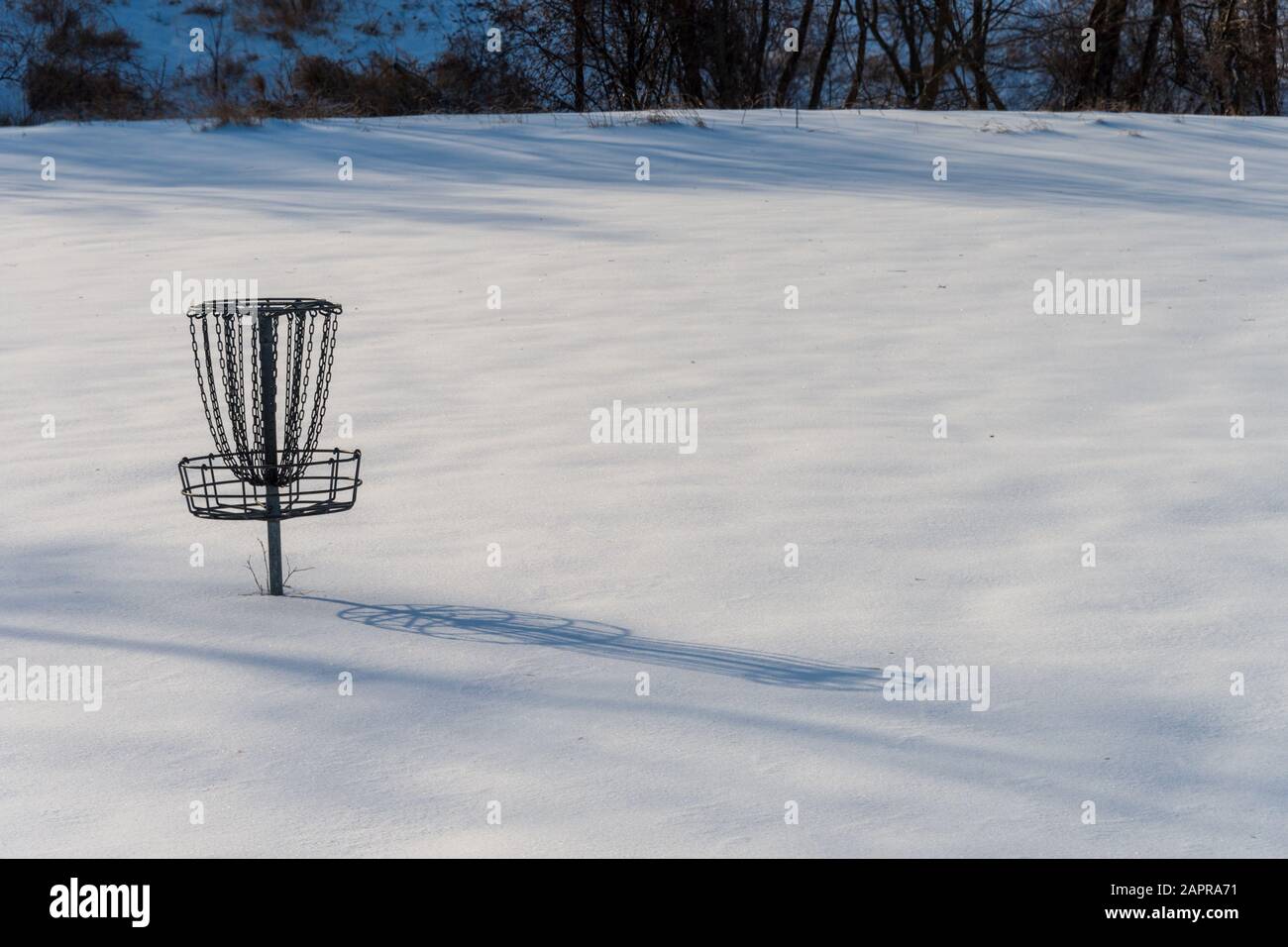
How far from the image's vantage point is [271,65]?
72.0 feet

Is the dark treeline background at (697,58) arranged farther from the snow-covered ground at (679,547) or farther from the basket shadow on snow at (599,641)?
the basket shadow on snow at (599,641)

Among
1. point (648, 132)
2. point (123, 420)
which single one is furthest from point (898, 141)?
point (123, 420)

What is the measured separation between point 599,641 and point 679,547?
2.75 feet

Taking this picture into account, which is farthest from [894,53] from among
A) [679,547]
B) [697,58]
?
[679,547]

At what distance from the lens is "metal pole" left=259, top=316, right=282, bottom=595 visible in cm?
421

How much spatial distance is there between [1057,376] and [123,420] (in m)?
4.43

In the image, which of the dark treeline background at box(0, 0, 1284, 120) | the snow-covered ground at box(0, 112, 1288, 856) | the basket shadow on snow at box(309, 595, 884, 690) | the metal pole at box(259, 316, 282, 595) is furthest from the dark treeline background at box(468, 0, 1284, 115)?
the basket shadow on snow at box(309, 595, 884, 690)

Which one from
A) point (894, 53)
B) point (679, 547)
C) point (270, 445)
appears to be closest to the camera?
point (270, 445)

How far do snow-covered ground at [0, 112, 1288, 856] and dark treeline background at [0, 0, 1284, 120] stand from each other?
29.9 ft

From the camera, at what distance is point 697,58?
66.6 feet

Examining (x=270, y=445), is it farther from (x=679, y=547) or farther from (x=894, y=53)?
(x=894, y=53)

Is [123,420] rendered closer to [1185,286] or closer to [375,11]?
[1185,286]

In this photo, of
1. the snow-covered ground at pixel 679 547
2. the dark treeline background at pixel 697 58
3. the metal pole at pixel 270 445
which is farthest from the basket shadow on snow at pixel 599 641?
the dark treeline background at pixel 697 58

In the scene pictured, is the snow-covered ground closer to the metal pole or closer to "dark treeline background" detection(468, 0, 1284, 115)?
the metal pole
